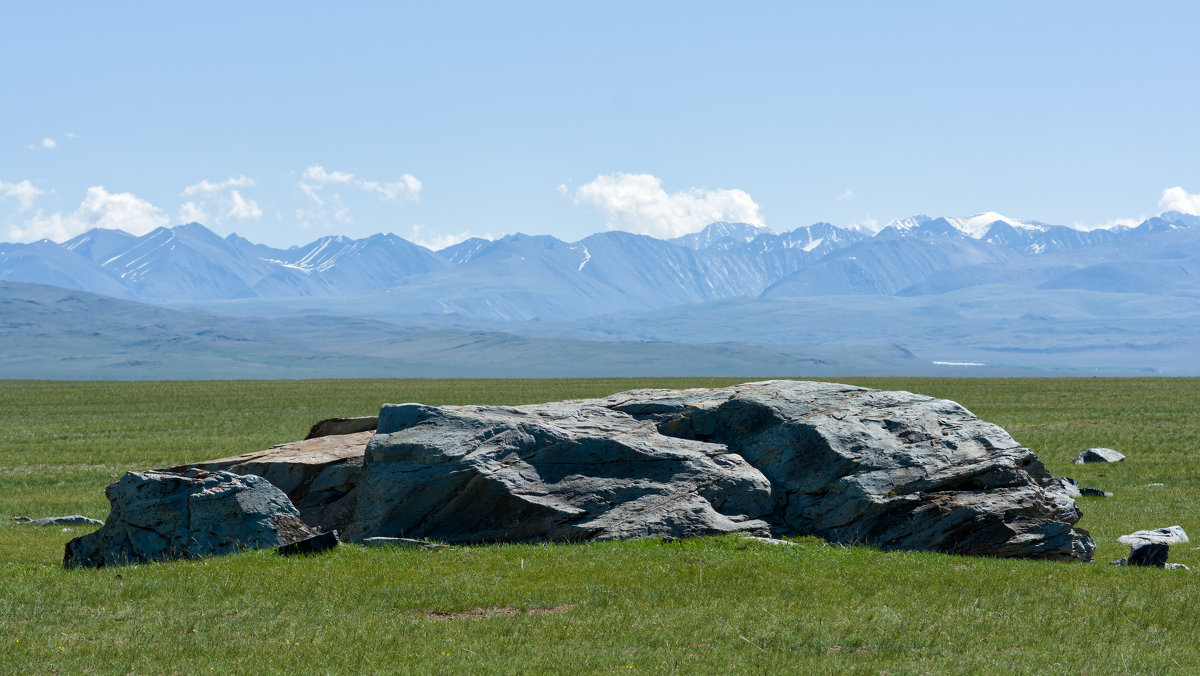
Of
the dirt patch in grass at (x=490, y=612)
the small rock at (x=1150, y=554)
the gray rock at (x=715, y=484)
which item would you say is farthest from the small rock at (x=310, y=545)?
the small rock at (x=1150, y=554)

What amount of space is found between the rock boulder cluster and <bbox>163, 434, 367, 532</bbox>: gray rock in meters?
0.04

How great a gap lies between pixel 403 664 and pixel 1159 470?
37.9 metres

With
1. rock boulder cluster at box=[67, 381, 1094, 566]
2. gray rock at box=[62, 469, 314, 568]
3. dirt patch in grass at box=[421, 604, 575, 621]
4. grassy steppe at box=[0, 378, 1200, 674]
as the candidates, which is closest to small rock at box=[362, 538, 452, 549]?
grassy steppe at box=[0, 378, 1200, 674]

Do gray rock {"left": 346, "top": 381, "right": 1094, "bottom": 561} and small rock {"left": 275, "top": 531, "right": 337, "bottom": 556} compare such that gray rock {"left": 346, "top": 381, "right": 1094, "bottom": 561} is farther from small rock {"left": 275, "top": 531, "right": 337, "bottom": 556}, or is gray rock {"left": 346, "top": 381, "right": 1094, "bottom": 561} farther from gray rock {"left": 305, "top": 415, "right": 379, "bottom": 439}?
gray rock {"left": 305, "top": 415, "right": 379, "bottom": 439}

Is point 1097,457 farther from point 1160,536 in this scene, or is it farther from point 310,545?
point 310,545

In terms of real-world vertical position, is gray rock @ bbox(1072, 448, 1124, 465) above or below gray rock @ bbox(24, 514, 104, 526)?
above

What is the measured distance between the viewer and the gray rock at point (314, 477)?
24.8 metres

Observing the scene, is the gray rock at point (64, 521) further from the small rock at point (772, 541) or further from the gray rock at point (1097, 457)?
the gray rock at point (1097, 457)

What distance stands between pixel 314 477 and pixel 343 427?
4.08m

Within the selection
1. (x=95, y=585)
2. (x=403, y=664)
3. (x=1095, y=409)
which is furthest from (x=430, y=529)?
(x=1095, y=409)

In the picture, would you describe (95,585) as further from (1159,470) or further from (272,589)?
(1159,470)

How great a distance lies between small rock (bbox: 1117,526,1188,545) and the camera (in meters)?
24.9

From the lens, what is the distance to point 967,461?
23594 millimetres

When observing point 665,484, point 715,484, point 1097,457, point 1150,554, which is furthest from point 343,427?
point 1097,457
